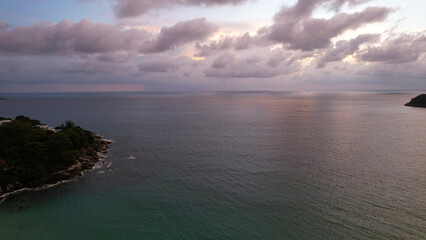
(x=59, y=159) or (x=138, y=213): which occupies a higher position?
(x=59, y=159)

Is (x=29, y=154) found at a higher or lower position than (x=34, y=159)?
higher

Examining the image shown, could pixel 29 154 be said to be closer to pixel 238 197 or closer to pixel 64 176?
pixel 64 176

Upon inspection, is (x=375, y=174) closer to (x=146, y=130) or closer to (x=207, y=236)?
(x=207, y=236)

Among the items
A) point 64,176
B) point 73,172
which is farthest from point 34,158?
point 73,172

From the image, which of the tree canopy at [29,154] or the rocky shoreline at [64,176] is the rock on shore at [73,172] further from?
the tree canopy at [29,154]

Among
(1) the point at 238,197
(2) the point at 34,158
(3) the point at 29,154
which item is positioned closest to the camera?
(1) the point at 238,197

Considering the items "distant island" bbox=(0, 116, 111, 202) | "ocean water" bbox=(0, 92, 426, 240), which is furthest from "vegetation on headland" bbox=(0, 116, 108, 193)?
"ocean water" bbox=(0, 92, 426, 240)

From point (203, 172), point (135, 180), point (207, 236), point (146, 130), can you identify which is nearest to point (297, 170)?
point (203, 172)
